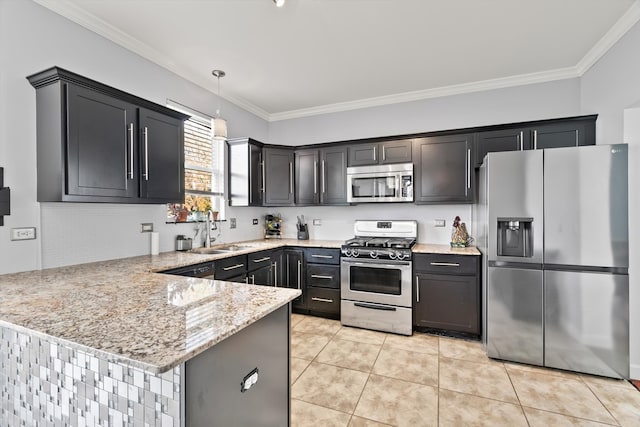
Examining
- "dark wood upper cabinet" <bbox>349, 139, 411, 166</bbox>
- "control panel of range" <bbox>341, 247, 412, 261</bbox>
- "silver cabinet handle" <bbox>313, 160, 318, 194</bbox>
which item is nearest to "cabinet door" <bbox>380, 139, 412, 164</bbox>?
"dark wood upper cabinet" <bbox>349, 139, 411, 166</bbox>

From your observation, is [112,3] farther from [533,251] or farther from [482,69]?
[533,251]

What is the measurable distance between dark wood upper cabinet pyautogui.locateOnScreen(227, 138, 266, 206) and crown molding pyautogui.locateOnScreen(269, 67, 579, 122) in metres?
1.02

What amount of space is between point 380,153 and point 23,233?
338 cm

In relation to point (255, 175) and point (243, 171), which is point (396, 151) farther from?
point (243, 171)

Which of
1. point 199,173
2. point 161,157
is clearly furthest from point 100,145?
point 199,173

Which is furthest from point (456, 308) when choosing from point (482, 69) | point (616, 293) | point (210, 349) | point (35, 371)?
point (35, 371)

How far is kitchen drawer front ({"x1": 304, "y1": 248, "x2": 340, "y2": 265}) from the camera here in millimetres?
3703

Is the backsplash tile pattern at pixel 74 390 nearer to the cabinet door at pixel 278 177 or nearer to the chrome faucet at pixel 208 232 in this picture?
the chrome faucet at pixel 208 232

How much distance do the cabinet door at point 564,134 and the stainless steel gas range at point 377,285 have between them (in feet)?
5.57

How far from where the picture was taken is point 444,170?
137 inches

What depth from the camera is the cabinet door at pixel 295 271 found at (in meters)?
3.86

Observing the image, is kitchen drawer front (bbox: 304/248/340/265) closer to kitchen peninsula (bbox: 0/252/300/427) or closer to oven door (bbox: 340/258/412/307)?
oven door (bbox: 340/258/412/307)

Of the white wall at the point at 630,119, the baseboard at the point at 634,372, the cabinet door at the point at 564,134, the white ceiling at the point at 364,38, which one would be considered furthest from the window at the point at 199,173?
the baseboard at the point at 634,372

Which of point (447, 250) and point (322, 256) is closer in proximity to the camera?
point (447, 250)
